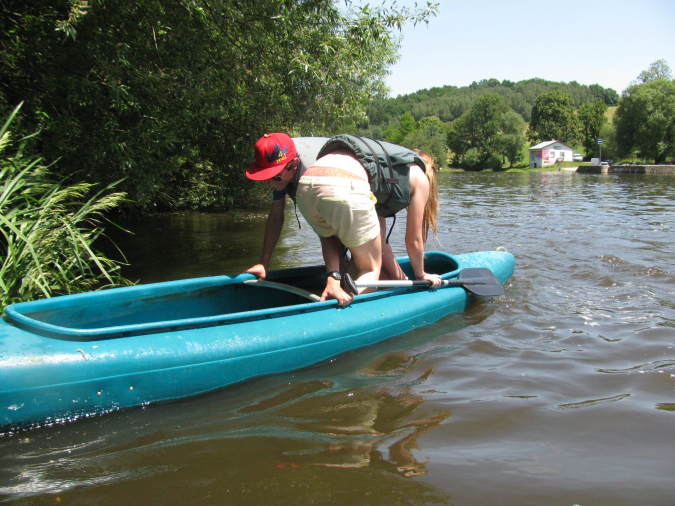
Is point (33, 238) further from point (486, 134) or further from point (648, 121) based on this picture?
point (486, 134)

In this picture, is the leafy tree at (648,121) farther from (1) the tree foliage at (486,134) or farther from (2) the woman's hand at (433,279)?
(2) the woman's hand at (433,279)

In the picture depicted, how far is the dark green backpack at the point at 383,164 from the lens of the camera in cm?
351

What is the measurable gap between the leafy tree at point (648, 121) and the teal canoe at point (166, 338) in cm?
4974

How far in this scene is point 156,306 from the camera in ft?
12.0

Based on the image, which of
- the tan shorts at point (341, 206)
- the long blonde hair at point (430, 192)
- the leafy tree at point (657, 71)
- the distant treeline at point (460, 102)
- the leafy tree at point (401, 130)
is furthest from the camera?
the distant treeline at point (460, 102)

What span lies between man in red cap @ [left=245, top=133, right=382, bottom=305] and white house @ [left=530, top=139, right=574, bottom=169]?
70.7 meters

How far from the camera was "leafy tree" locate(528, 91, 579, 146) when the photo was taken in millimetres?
84312

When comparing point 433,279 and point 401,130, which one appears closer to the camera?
point 433,279

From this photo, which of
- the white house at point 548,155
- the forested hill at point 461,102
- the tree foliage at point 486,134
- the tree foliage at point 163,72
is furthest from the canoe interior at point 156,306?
the forested hill at point 461,102

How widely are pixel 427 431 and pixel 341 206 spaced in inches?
56.9

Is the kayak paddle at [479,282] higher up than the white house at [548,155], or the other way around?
the white house at [548,155]

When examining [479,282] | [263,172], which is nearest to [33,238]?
[263,172]

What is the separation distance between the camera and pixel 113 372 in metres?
2.80

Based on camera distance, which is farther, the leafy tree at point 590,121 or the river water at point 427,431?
the leafy tree at point 590,121
